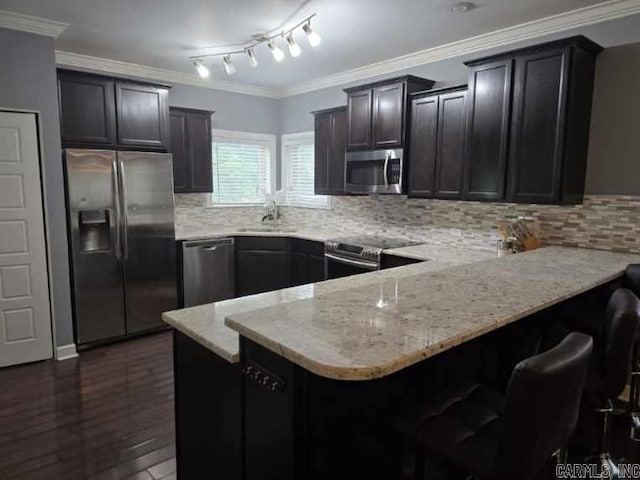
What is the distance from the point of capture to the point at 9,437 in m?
2.52

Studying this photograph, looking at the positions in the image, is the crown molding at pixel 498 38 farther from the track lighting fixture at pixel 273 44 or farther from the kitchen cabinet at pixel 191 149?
the kitchen cabinet at pixel 191 149

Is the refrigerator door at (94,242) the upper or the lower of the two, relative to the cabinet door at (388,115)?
lower

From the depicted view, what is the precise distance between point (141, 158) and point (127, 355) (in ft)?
5.89

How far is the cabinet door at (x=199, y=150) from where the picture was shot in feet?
15.7

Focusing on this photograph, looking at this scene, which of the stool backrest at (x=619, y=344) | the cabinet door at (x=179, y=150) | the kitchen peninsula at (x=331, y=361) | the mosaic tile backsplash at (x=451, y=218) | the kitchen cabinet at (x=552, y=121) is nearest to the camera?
the kitchen peninsula at (x=331, y=361)

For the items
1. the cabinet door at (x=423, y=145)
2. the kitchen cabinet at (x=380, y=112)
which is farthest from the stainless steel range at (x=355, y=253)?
the kitchen cabinet at (x=380, y=112)

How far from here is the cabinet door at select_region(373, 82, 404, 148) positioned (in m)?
3.90

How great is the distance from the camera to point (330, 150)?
4.75 meters

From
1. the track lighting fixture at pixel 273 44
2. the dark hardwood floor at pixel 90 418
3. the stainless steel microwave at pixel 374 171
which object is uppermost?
the track lighting fixture at pixel 273 44

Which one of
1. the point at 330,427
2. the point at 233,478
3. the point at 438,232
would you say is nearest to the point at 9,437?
the point at 233,478

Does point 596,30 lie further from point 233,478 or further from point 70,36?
point 70,36

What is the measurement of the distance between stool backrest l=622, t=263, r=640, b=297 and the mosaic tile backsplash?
670 mm

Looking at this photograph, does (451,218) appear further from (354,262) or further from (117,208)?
(117,208)

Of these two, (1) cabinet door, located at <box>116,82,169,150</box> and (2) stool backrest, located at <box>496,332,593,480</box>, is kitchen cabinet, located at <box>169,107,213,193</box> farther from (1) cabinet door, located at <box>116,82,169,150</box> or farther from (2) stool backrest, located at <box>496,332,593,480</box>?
(2) stool backrest, located at <box>496,332,593,480</box>
